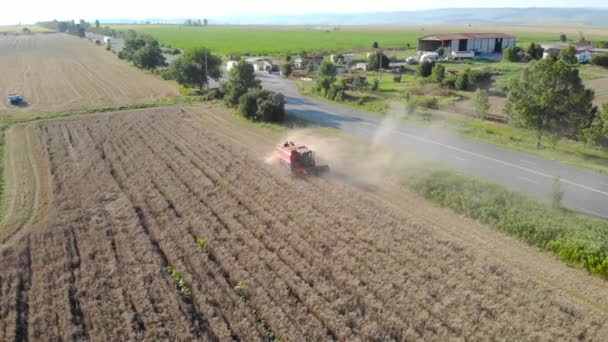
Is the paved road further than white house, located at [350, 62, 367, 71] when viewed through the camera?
No

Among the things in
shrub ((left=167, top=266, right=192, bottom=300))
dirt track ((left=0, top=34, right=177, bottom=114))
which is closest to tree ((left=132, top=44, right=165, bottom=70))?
dirt track ((left=0, top=34, right=177, bottom=114))

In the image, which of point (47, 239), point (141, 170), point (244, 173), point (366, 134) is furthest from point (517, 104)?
point (47, 239)

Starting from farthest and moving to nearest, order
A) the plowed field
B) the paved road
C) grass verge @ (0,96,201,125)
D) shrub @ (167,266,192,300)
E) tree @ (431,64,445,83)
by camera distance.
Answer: tree @ (431,64,445,83) → grass verge @ (0,96,201,125) → the paved road → shrub @ (167,266,192,300) → the plowed field

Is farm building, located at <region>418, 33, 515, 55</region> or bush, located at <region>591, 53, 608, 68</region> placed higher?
farm building, located at <region>418, 33, 515, 55</region>

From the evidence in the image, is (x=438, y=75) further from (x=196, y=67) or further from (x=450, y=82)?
(x=196, y=67)

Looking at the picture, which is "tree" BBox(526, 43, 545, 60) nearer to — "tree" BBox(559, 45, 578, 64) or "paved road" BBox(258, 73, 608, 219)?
"tree" BBox(559, 45, 578, 64)

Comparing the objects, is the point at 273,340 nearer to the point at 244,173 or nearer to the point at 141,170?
the point at 244,173

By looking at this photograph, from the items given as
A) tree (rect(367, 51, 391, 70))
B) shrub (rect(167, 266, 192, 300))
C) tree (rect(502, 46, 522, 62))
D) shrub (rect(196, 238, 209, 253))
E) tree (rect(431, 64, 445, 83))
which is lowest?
shrub (rect(167, 266, 192, 300))
